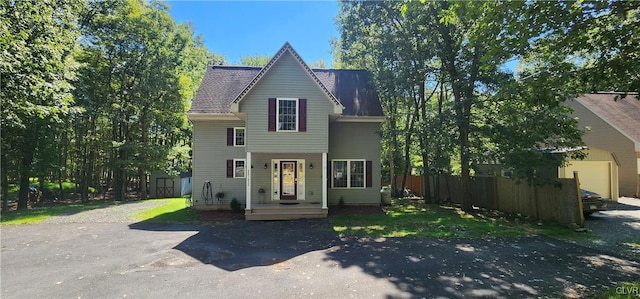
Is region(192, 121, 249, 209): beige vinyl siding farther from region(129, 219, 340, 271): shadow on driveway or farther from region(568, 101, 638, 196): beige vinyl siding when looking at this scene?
region(568, 101, 638, 196): beige vinyl siding

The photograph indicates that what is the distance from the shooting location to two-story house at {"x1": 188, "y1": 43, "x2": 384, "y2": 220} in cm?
1327

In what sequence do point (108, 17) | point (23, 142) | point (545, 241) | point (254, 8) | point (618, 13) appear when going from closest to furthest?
point (618, 13), point (545, 241), point (254, 8), point (23, 142), point (108, 17)

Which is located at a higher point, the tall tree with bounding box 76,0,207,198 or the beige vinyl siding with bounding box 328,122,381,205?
the tall tree with bounding box 76,0,207,198

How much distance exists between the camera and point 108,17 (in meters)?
21.2

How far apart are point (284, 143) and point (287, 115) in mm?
1239

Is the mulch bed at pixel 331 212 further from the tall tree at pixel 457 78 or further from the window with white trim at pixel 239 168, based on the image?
the tall tree at pixel 457 78

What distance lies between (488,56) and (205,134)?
12.8 m

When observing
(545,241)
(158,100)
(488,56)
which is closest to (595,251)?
(545,241)

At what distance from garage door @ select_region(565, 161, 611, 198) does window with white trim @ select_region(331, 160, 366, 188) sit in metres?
11.1

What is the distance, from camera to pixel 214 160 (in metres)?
15.4

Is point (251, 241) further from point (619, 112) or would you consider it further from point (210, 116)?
point (619, 112)

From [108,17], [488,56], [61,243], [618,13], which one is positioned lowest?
[61,243]

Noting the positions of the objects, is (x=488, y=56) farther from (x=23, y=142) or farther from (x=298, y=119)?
(x=23, y=142)

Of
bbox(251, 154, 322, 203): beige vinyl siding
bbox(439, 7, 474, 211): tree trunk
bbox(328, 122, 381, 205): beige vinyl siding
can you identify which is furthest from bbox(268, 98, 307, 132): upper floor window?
bbox(439, 7, 474, 211): tree trunk
